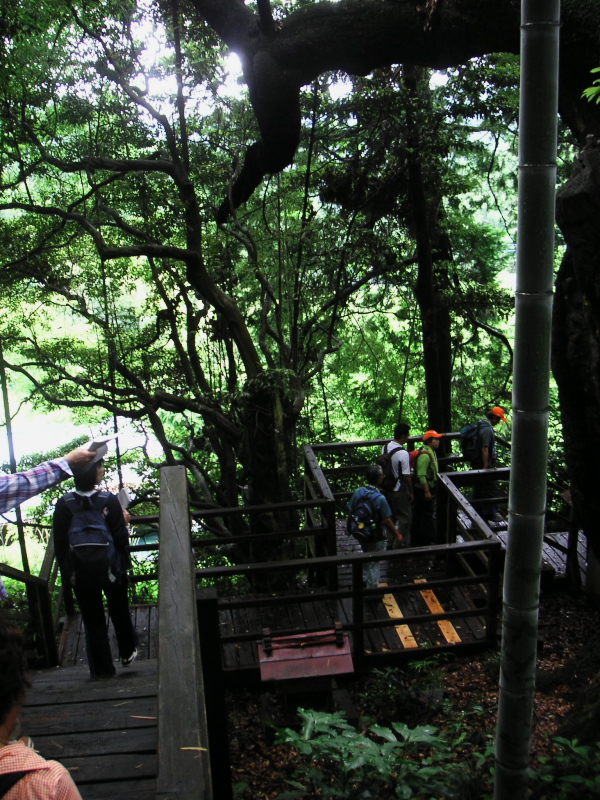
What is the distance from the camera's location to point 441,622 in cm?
706

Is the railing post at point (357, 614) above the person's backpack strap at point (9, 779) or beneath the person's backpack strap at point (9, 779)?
beneath

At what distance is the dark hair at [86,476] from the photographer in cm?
421

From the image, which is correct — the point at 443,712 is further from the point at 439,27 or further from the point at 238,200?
the point at 238,200

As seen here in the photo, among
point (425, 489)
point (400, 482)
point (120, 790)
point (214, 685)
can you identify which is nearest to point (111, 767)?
point (120, 790)

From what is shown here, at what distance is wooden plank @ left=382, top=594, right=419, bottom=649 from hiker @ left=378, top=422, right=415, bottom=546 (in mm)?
1327

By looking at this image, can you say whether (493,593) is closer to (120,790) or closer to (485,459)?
(485,459)

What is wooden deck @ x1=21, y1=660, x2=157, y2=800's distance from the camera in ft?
9.51

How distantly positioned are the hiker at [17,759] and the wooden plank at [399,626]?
5228 mm

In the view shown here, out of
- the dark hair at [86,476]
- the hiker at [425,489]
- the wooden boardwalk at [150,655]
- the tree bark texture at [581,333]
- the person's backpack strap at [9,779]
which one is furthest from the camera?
the hiker at [425,489]

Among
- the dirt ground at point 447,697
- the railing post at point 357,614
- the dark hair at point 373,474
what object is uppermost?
the dark hair at point 373,474

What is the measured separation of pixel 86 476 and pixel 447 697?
365 cm

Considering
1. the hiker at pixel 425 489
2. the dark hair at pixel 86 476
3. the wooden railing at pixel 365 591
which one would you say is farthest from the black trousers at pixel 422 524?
the dark hair at pixel 86 476

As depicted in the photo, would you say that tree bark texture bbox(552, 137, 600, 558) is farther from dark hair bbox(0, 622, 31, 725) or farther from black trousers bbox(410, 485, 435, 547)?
dark hair bbox(0, 622, 31, 725)

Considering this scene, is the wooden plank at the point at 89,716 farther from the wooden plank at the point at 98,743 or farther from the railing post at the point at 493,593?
the railing post at the point at 493,593
